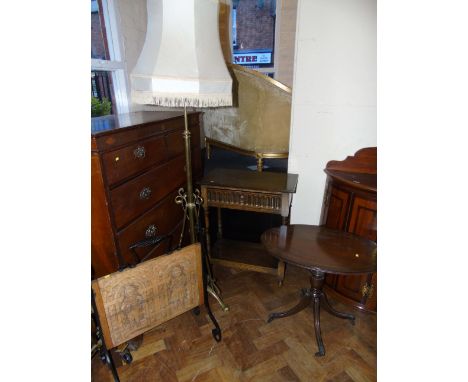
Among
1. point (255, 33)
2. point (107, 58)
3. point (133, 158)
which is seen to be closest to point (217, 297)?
point (133, 158)

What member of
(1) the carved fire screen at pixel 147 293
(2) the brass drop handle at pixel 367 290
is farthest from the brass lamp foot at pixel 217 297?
(2) the brass drop handle at pixel 367 290

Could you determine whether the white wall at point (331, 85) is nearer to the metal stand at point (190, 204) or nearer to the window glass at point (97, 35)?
the metal stand at point (190, 204)

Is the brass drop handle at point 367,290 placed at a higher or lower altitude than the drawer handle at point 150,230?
lower

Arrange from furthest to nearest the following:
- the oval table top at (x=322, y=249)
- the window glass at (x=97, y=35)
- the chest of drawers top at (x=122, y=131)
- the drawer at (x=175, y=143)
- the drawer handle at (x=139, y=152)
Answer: the window glass at (x=97, y=35) < the drawer at (x=175, y=143) < the drawer handle at (x=139, y=152) < the oval table top at (x=322, y=249) < the chest of drawers top at (x=122, y=131)

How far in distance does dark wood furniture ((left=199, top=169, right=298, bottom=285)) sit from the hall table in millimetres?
231

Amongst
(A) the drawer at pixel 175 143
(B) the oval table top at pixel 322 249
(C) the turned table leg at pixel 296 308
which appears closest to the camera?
(B) the oval table top at pixel 322 249

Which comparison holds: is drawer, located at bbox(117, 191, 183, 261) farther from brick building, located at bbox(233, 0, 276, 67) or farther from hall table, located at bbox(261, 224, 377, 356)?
brick building, located at bbox(233, 0, 276, 67)

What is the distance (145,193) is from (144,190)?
0.02 meters

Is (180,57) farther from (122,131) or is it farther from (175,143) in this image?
(175,143)

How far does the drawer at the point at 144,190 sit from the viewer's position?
1.46 meters

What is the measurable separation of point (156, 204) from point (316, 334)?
119cm
